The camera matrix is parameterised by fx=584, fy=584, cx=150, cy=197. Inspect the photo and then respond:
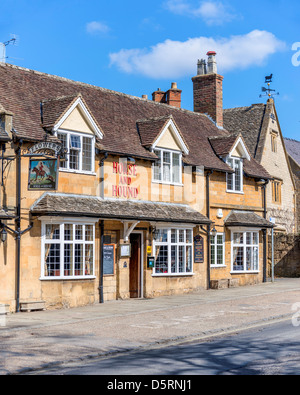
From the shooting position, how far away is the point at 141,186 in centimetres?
2330

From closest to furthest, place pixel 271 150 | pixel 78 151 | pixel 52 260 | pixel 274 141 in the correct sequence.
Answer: pixel 52 260
pixel 78 151
pixel 271 150
pixel 274 141

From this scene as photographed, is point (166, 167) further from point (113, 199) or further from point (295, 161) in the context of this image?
point (295, 161)

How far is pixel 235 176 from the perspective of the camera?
92.9ft

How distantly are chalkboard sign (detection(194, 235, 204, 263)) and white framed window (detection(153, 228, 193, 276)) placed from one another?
0.42 meters

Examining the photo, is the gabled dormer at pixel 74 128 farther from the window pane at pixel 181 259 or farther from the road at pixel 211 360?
the road at pixel 211 360

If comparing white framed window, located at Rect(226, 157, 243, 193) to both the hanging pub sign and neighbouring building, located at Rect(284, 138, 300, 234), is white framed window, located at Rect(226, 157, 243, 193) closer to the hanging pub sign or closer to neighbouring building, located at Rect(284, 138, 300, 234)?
the hanging pub sign

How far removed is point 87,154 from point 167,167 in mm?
4450

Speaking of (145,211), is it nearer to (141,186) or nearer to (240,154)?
(141,186)

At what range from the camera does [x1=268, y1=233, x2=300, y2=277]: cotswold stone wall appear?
109 feet

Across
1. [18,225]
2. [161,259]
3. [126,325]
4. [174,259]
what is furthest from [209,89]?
[126,325]

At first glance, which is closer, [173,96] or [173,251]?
[173,251]
